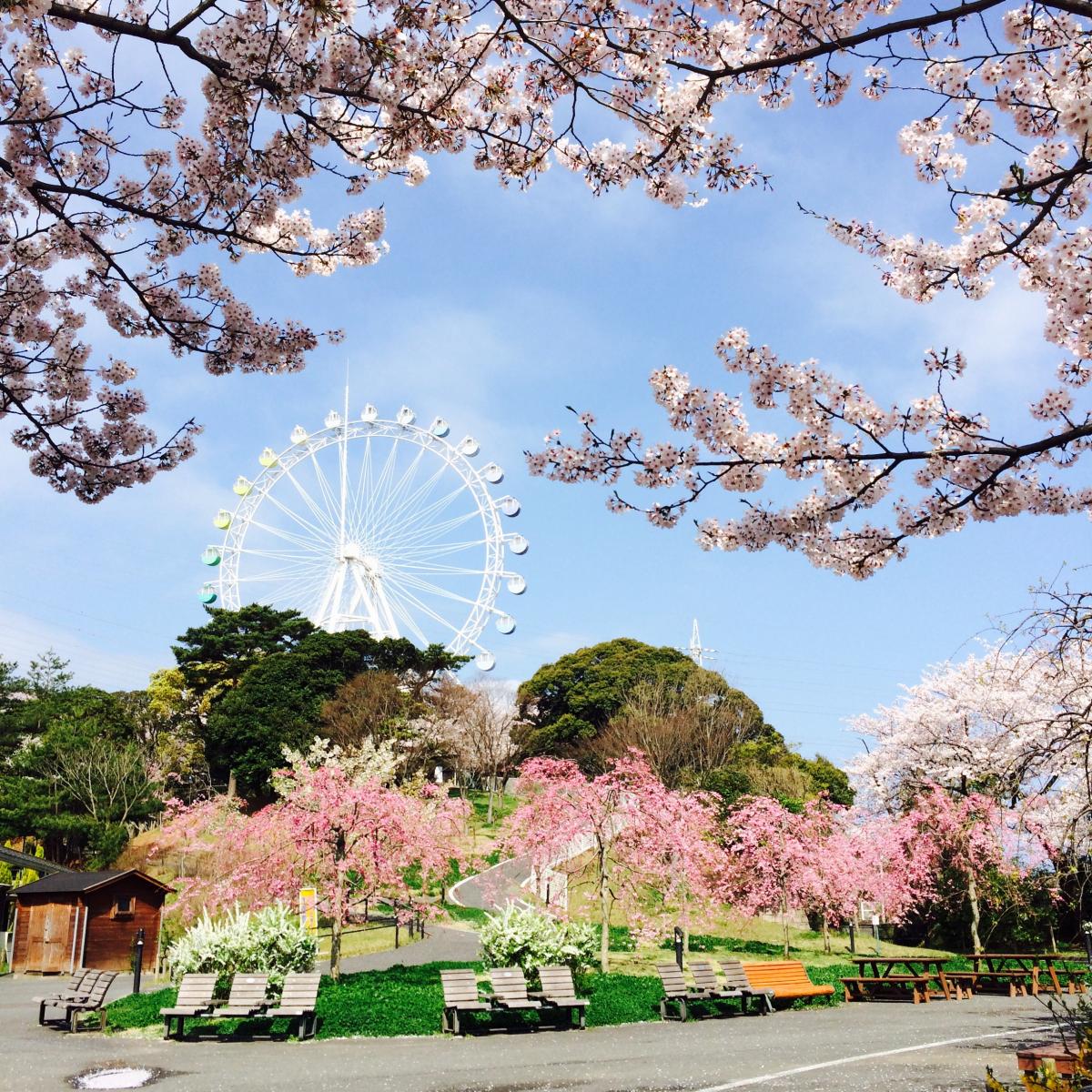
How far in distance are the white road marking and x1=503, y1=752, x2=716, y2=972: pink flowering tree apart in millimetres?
6478

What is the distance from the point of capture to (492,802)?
3428cm

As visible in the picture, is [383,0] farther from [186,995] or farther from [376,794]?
[376,794]

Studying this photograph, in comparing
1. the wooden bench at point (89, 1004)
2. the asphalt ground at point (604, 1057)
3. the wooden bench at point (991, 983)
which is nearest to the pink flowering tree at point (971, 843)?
the wooden bench at point (991, 983)

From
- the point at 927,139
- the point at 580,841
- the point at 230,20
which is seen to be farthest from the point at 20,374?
the point at 580,841

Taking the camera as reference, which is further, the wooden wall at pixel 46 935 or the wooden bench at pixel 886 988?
the wooden wall at pixel 46 935

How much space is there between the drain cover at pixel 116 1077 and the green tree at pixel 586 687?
2704cm

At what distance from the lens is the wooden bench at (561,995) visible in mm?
9422

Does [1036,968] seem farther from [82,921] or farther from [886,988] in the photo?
[82,921]

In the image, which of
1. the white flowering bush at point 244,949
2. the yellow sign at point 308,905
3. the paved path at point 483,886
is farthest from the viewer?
the paved path at point 483,886

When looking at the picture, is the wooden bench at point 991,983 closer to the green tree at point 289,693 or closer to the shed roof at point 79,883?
the shed roof at point 79,883

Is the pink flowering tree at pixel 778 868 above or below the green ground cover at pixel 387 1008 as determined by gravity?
above

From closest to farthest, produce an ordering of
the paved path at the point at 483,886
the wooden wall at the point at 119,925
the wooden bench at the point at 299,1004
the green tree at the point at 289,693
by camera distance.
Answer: the wooden bench at the point at 299,1004, the wooden wall at the point at 119,925, the paved path at the point at 483,886, the green tree at the point at 289,693

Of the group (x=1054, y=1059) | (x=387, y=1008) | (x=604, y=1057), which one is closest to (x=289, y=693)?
(x=387, y=1008)

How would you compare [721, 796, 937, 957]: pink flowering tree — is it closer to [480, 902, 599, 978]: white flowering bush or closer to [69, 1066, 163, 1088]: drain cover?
[480, 902, 599, 978]: white flowering bush
